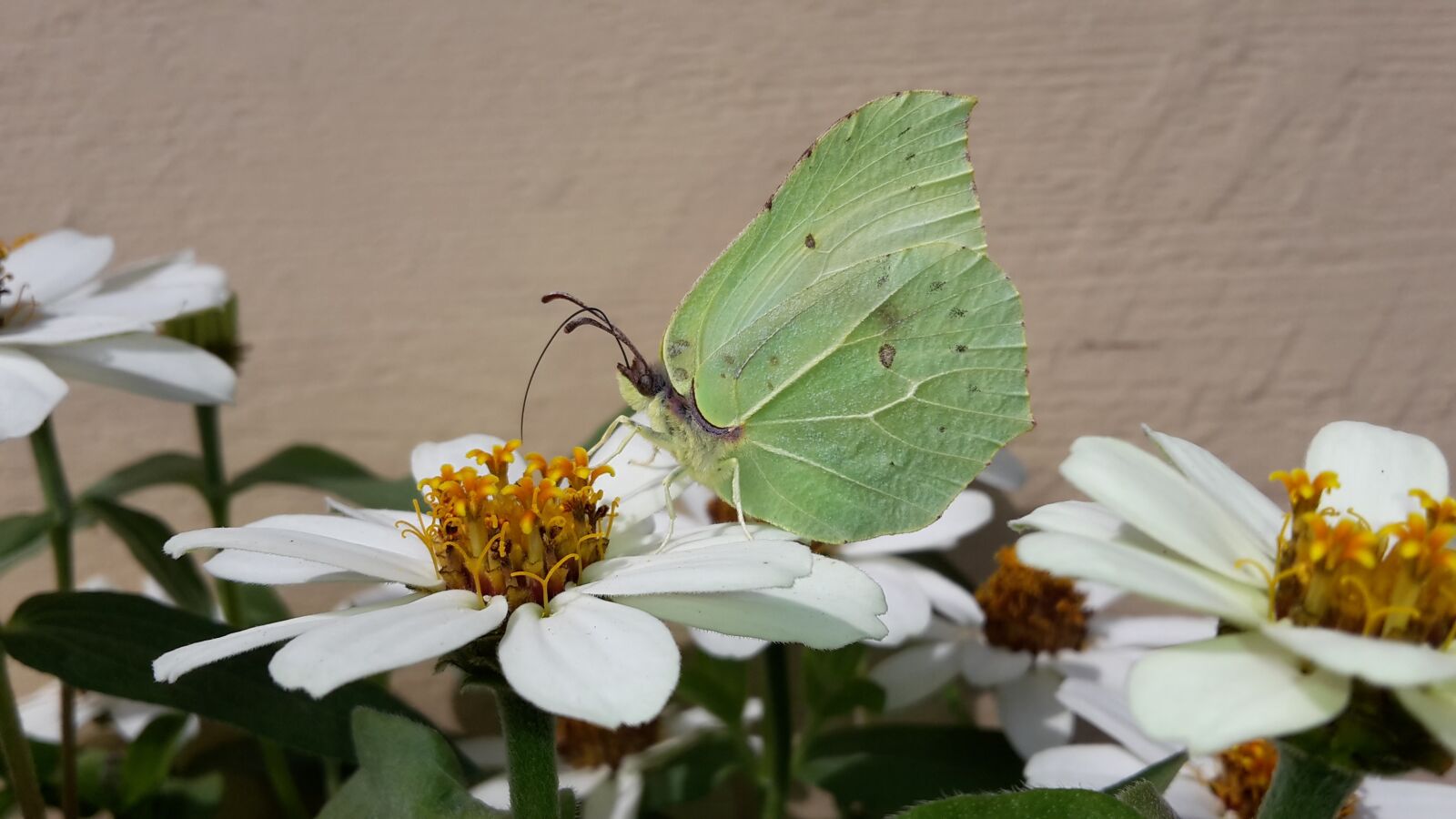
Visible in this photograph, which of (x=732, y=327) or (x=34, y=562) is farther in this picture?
(x=34, y=562)

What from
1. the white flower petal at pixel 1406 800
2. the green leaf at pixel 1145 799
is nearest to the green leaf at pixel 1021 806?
the green leaf at pixel 1145 799

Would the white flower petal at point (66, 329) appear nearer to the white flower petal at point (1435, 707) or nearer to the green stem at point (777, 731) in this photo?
the green stem at point (777, 731)

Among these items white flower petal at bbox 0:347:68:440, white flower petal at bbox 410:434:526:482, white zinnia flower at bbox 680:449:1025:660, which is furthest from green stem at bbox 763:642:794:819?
white flower petal at bbox 0:347:68:440

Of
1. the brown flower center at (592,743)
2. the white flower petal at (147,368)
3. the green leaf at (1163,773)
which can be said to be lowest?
the brown flower center at (592,743)

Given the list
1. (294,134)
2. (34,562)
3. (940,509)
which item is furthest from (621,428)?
(34,562)

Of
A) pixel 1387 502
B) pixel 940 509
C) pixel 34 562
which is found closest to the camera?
pixel 1387 502

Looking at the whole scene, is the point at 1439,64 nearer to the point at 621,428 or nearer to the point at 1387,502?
the point at 1387,502
